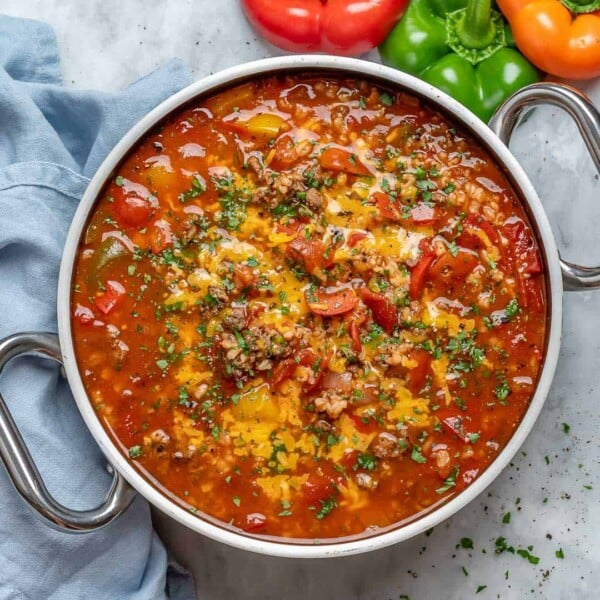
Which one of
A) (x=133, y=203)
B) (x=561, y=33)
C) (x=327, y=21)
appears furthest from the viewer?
(x=327, y=21)

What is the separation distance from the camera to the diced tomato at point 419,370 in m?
3.16

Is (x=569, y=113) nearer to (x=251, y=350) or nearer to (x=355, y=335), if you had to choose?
(x=355, y=335)

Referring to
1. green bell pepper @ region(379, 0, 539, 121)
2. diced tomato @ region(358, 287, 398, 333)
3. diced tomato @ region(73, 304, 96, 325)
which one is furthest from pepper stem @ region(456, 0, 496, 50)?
diced tomato @ region(73, 304, 96, 325)

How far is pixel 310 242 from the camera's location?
316 centimetres

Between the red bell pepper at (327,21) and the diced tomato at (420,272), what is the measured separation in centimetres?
102

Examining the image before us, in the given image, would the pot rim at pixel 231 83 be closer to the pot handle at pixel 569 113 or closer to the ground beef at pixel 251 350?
the pot handle at pixel 569 113

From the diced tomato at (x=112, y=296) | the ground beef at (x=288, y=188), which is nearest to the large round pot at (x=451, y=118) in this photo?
the diced tomato at (x=112, y=296)

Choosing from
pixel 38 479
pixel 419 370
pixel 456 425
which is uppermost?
pixel 419 370

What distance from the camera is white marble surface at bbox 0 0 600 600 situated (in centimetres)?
377

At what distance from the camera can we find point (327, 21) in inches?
145

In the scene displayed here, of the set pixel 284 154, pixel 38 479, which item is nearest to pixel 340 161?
pixel 284 154

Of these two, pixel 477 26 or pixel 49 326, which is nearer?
pixel 49 326

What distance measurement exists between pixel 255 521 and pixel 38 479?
0.75 m

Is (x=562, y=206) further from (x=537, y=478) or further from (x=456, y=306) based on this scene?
(x=537, y=478)
